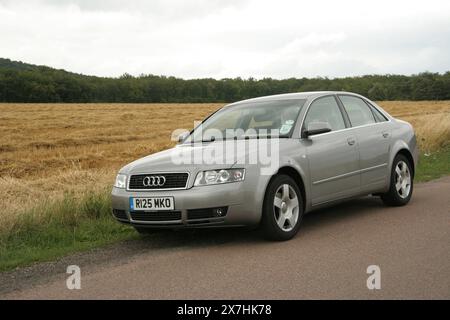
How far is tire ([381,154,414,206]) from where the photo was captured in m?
8.68

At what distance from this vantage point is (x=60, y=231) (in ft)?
25.2

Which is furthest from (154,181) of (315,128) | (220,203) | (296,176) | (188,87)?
(188,87)

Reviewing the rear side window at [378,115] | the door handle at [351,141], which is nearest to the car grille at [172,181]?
the door handle at [351,141]

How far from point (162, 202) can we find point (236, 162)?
33.6 inches

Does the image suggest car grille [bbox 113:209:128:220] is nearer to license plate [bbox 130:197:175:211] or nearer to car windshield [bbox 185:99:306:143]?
license plate [bbox 130:197:175:211]

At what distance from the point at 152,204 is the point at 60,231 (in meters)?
1.71

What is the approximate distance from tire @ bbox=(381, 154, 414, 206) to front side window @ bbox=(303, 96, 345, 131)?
3.96ft

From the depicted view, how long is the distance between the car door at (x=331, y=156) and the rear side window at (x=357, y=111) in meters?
0.18

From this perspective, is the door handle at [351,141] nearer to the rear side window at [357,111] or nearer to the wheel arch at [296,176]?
the rear side window at [357,111]

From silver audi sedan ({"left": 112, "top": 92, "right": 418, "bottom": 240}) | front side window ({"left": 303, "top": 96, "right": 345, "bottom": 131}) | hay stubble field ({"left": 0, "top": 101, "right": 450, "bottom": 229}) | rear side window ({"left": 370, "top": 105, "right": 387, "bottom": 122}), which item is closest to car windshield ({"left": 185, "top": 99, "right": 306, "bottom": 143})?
silver audi sedan ({"left": 112, "top": 92, "right": 418, "bottom": 240})

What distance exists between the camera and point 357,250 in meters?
6.13

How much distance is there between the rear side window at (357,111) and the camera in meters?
8.34

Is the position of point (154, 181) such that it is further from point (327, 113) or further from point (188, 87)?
point (188, 87)
